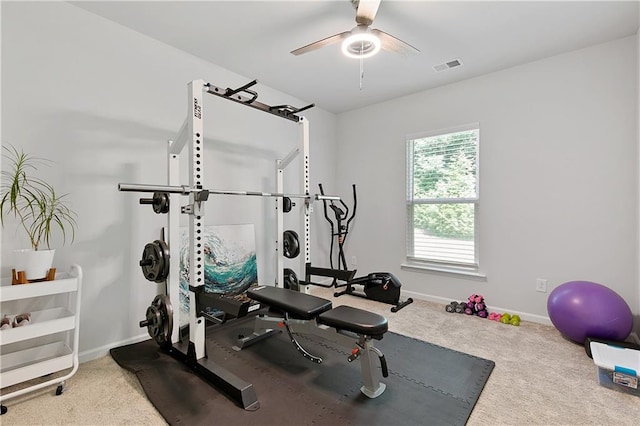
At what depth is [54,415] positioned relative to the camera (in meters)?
1.71

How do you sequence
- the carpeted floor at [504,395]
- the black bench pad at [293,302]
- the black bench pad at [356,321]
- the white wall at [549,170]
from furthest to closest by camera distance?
the white wall at [549,170]
the black bench pad at [293,302]
the black bench pad at [356,321]
the carpeted floor at [504,395]

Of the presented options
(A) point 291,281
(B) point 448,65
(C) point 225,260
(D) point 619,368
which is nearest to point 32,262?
(C) point 225,260

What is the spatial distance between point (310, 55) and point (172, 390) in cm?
306

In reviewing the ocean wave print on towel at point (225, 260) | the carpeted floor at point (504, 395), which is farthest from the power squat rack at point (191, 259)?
the ocean wave print on towel at point (225, 260)

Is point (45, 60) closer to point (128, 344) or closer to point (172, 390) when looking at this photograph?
point (128, 344)

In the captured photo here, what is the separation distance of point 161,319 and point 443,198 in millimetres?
3286

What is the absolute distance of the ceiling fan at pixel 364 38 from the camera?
2.06m

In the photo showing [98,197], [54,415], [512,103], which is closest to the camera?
[54,415]

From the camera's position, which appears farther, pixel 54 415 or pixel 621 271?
pixel 621 271

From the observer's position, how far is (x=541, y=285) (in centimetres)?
314

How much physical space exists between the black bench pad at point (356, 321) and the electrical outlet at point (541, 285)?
7.24 feet

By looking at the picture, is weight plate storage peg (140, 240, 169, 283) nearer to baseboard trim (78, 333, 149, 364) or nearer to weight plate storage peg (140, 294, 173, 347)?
weight plate storage peg (140, 294, 173, 347)

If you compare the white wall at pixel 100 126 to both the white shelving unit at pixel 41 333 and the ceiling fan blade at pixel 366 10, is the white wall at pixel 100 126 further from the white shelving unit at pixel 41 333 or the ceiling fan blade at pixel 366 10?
the ceiling fan blade at pixel 366 10

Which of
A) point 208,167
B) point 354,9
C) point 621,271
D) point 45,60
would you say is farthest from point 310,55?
point 621,271
